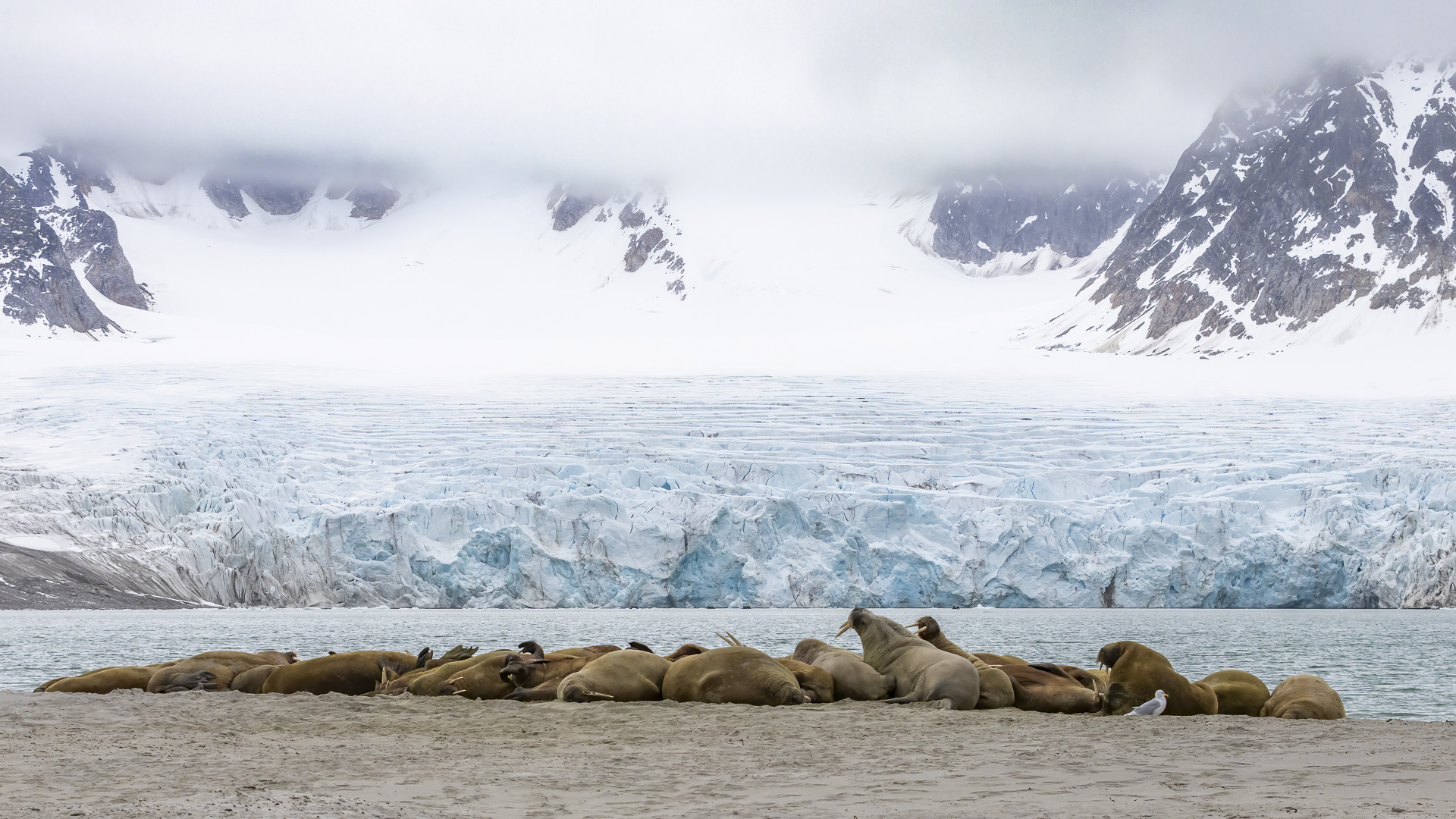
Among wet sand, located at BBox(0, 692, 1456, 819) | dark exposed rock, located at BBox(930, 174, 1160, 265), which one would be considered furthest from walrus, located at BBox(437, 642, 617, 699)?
dark exposed rock, located at BBox(930, 174, 1160, 265)

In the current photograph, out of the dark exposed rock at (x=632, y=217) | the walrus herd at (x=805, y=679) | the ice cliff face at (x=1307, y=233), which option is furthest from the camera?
the dark exposed rock at (x=632, y=217)

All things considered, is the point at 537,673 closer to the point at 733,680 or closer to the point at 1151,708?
the point at 733,680

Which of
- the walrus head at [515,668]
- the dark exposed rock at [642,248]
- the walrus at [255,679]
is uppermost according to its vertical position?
the dark exposed rock at [642,248]

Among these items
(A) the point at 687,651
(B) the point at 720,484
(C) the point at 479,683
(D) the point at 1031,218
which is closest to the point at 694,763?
(C) the point at 479,683

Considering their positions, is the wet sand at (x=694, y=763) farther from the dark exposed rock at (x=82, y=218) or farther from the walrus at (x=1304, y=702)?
the dark exposed rock at (x=82, y=218)

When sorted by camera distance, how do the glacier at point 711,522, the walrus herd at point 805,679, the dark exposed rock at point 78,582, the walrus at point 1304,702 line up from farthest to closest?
the glacier at point 711,522 → the dark exposed rock at point 78,582 → the walrus herd at point 805,679 → the walrus at point 1304,702

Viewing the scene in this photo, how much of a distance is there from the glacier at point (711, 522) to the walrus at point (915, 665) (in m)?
23.0

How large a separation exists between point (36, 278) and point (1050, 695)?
10048cm

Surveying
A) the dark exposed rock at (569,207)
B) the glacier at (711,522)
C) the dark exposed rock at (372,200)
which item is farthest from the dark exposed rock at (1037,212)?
the glacier at (711,522)

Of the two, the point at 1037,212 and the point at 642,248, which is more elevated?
the point at 1037,212

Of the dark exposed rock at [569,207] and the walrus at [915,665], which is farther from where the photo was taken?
the dark exposed rock at [569,207]

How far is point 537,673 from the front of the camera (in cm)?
956

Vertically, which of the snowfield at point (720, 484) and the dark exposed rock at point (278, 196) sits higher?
the dark exposed rock at point (278, 196)

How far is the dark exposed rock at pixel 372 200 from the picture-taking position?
180500mm
